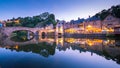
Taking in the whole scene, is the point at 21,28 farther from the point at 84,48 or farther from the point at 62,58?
the point at 62,58

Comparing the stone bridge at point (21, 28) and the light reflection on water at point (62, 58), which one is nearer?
the light reflection on water at point (62, 58)

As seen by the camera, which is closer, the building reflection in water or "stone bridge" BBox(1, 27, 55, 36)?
the building reflection in water

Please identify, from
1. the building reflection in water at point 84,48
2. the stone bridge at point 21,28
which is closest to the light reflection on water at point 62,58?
the building reflection in water at point 84,48

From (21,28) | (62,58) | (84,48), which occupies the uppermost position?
(21,28)

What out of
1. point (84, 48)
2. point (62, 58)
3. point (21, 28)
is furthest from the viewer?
point (21, 28)

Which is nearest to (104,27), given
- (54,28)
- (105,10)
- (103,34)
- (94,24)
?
(94,24)

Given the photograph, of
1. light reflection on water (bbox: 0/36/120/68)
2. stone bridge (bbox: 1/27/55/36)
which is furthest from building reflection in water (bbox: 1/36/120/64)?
stone bridge (bbox: 1/27/55/36)

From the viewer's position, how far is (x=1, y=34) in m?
53.8

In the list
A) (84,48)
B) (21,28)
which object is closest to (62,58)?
(84,48)

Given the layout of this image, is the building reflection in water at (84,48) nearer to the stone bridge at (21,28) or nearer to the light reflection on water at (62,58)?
the light reflection on water at (62,58)

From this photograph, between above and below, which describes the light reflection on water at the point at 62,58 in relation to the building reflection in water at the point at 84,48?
below

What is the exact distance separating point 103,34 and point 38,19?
4709 centimetres

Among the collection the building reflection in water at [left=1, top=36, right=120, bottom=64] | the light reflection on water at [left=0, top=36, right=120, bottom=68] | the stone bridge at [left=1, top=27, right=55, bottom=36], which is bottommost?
the light reflection on water at [left=0, top=36, right=120, bottom=68]

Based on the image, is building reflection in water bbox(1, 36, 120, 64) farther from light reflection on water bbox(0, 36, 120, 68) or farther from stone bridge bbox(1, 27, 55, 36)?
stone bridge bbox(1, 27, 55, 36)
